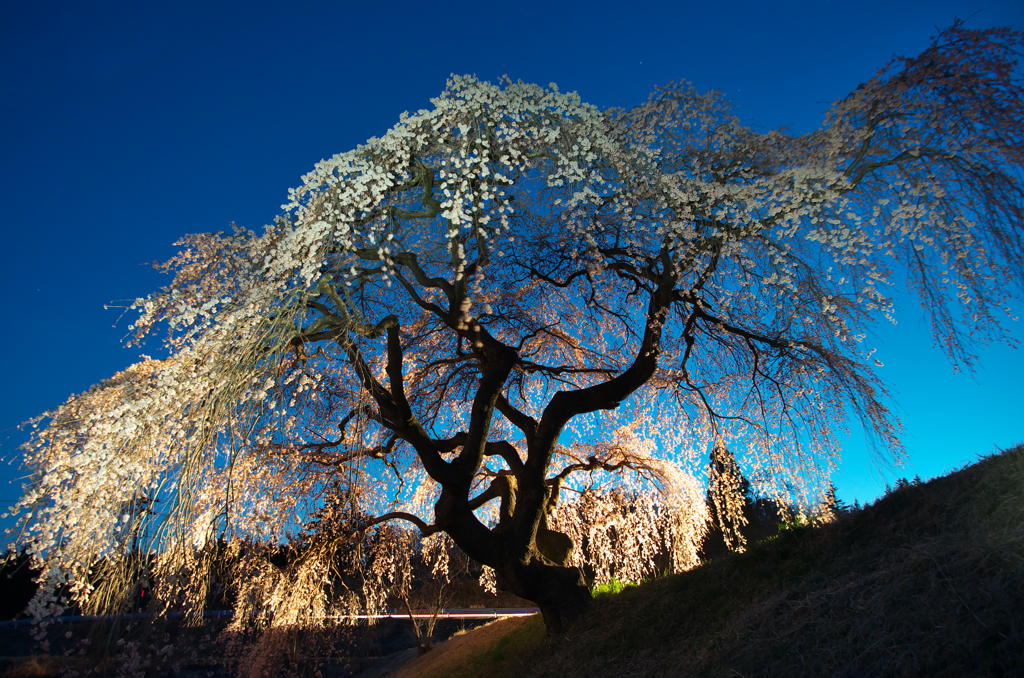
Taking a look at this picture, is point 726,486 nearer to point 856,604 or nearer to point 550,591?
point 550,591

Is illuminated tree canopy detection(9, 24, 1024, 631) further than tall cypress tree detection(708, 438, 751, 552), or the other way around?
tall cypress tree detection(708, 438, 751, 552)

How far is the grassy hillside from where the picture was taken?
9.04ft

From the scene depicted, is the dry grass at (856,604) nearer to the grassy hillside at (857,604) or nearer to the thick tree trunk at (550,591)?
the grassy hillside at (857,604)

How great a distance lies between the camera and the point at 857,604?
11.0ft

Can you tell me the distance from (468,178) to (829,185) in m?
4.00

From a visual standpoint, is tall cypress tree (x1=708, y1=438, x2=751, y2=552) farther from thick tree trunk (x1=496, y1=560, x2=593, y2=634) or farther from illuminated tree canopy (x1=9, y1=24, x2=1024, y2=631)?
thick tree trunk (x1=496, y1=560, x2=593, y2=634)

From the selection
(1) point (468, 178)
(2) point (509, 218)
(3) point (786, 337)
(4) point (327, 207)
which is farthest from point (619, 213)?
(4) point (327, 207)

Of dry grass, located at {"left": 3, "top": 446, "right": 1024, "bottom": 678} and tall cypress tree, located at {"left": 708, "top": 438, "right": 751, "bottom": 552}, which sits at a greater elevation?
tall cypress tree, located at {"left": 708, "top": 438, "right": 751, "bottom": 552}

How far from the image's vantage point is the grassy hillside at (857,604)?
2.75m

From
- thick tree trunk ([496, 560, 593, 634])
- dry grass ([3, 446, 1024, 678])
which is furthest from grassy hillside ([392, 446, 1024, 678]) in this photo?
thick tree trunk ([496, 560, 593, 634])

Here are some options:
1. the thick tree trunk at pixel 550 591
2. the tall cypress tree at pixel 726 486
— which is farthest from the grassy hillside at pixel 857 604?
the tall cypress tree at pixel 726 486

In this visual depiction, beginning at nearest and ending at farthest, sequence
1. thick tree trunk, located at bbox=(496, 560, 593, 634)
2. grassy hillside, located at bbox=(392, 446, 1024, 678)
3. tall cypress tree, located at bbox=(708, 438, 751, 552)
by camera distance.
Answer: grassy hillside, located at bbox=(392, 446, 1024, 678)
thick tree trunk, located at bbox=(496, 560, 593, 634)
tall cypress tree, located at bbox=(708, 438, 751, 552)

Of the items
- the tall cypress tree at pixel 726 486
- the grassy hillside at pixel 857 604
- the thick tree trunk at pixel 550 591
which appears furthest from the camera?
the tall cypress tree at pixel 726 486

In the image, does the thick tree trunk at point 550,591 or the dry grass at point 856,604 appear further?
the thick tree trunk at point 550,591
